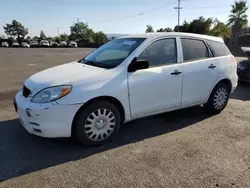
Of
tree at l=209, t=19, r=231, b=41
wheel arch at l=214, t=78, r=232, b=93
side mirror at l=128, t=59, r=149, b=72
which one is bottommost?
wheel arch at l=214, t=78, r=232, b=93

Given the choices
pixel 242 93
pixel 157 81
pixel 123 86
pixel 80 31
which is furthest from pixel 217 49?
pixel 80 31

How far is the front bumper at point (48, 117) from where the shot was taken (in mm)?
3070

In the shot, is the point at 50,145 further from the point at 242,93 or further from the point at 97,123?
the point at 242,93

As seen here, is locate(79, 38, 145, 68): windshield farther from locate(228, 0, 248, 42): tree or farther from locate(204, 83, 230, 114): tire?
locate(228, 0, 248, 42): tree

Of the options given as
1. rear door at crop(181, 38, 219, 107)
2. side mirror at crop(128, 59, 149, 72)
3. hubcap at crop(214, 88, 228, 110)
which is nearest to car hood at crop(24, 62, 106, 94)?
side mirror at crop(128, 59, 149, 72)

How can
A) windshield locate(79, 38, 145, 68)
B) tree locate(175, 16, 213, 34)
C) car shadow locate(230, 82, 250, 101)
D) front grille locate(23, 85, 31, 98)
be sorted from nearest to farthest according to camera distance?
front grille locate(23, 85, 31, 98)
windshield locate(79, 38, 145, 68)
car shadow locate(230, 82, 250, 101)
tree locate(175, 16, 213, 34)

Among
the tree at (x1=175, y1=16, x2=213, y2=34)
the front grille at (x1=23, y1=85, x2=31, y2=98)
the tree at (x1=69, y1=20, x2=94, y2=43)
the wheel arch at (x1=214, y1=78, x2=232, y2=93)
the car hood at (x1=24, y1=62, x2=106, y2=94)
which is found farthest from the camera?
the tree at (x1=69, y1=20, x2=94, y2=43)

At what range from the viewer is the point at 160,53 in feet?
13.0

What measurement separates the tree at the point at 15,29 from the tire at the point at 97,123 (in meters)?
95.4

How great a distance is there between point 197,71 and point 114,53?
5.17 feet

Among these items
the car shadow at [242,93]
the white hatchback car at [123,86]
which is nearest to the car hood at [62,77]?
the white hatchback car at [123,86]

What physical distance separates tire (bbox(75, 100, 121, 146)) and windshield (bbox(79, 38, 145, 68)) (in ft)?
2.29

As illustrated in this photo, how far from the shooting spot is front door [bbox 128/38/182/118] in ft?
11.9

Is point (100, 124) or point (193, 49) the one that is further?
point (193, 49)
